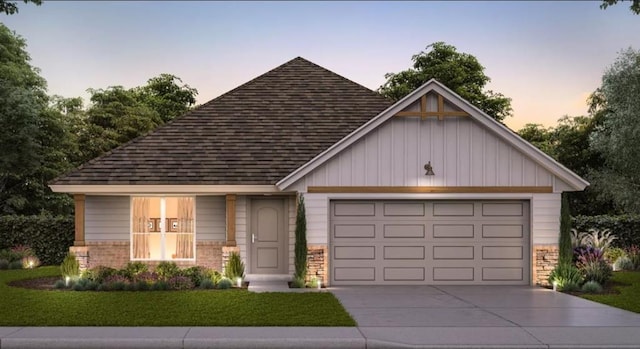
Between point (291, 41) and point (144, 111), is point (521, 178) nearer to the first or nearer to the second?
point (291, 41)

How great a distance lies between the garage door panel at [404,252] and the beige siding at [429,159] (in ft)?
5.77

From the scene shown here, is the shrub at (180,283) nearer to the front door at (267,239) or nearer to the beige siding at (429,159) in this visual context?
the front door at (267,239)

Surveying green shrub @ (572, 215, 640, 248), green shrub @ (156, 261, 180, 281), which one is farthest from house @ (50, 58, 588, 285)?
green shrub @ (572, 215, 640, 248)

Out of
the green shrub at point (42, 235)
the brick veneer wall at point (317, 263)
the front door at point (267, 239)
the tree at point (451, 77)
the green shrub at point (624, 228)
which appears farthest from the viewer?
the tree at point (451, 77)

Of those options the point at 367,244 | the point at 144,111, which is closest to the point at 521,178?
the point at 367,244

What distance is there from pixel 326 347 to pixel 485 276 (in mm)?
10346

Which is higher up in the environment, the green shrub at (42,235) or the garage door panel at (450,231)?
the garage door panel at (450,231)

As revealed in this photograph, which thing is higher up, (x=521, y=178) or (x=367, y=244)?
(x=521, y=178)

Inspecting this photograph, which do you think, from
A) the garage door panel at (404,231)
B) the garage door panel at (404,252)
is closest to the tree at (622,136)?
the garage door panel at (404,231)

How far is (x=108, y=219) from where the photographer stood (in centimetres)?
2272

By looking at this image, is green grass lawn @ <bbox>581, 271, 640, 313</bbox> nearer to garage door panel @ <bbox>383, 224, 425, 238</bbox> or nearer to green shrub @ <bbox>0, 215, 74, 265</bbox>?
garage door panel @ <bbox>383, 224, 425, 238</bbox>

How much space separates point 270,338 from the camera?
1140 cm

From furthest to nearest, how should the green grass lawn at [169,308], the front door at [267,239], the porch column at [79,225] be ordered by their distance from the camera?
the front door at [267,239] < the porch column at [79,225] < the green grass lawn at [169,308]

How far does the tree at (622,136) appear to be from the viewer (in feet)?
131
